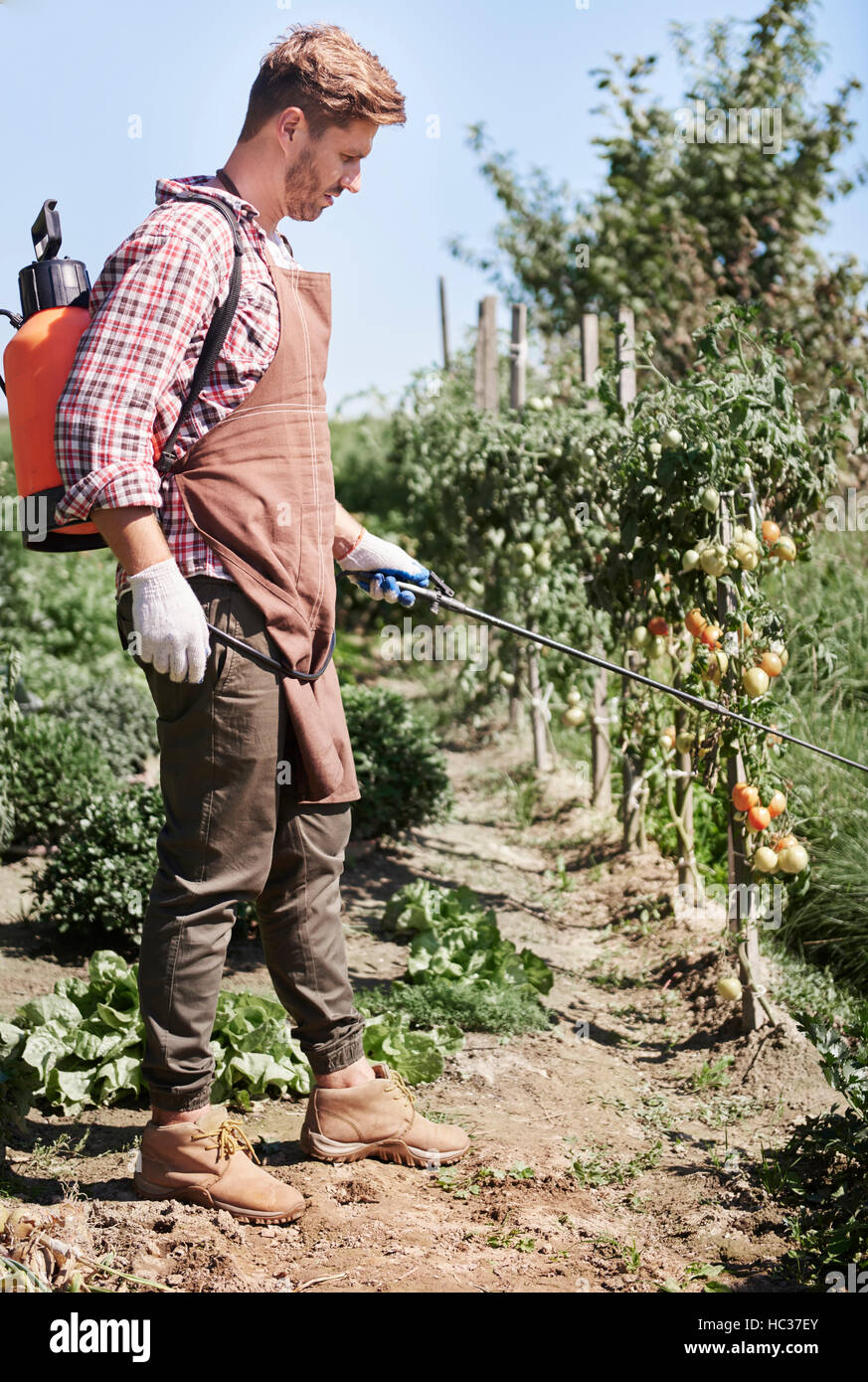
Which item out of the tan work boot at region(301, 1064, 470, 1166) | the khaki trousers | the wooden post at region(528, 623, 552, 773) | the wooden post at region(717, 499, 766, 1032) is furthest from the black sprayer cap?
the wooden post at region(528, 623, 552, 773)

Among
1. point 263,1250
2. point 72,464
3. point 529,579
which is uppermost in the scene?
point 72,464

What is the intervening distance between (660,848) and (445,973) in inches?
61.9

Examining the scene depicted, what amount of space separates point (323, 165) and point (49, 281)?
0.55m

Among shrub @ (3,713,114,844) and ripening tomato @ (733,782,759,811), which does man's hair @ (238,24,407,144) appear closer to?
ripening tomato @ (733,782,759,811)

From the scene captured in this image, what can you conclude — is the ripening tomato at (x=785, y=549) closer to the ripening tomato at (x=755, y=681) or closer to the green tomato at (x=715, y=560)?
the green tomato at (x=715, y=560)

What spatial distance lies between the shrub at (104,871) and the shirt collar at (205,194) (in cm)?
202

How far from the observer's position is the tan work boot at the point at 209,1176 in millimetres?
2215

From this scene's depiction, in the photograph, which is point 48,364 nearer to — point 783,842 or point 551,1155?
point 551,1155

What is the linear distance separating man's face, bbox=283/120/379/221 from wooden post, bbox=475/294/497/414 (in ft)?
15.6

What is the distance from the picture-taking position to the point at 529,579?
16.2ft

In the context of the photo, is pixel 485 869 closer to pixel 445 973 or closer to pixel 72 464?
pixel 445 973

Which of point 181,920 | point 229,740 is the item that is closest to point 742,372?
point 229,740

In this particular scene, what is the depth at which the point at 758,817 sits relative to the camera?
9.98 feet
